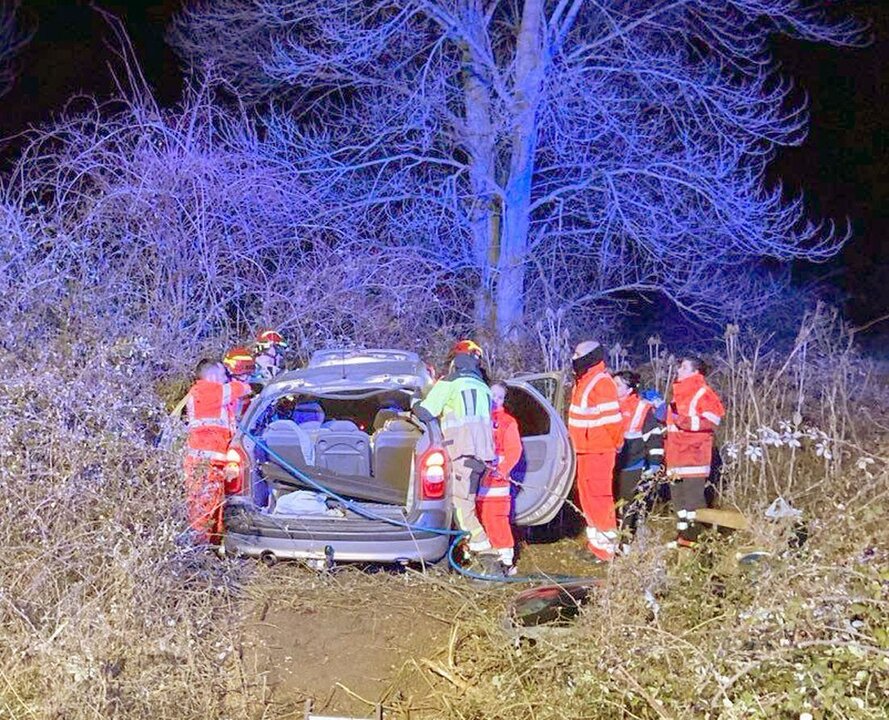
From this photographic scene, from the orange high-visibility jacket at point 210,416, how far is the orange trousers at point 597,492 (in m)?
2.61

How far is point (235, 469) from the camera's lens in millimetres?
6164

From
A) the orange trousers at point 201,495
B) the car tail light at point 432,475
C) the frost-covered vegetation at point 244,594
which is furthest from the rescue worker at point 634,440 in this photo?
the orange trousers at point 201,495

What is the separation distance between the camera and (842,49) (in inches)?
991

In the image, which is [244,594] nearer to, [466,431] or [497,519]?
[466,431]

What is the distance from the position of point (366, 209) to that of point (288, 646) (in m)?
8.89

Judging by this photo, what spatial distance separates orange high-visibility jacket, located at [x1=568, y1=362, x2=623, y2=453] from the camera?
23.6 ft

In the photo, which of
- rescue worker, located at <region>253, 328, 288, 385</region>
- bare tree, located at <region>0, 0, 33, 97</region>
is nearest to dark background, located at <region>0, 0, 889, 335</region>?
bare tree, located at <region>0, 0, 33, 97</region>

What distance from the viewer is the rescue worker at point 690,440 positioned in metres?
7.34

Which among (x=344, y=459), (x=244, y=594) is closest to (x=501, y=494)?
(x=344, y=459)

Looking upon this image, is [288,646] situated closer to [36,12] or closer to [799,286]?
[799,286]

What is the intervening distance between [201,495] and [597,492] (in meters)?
3.08

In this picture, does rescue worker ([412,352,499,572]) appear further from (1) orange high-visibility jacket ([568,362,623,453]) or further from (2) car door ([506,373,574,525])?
(1) orange high-visibility jacket ([568,362,623,453])

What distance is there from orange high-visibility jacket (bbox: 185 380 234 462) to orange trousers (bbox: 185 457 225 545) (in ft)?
3.31

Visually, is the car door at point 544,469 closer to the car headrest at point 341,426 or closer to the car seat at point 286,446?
the car headrest at point 341,426
